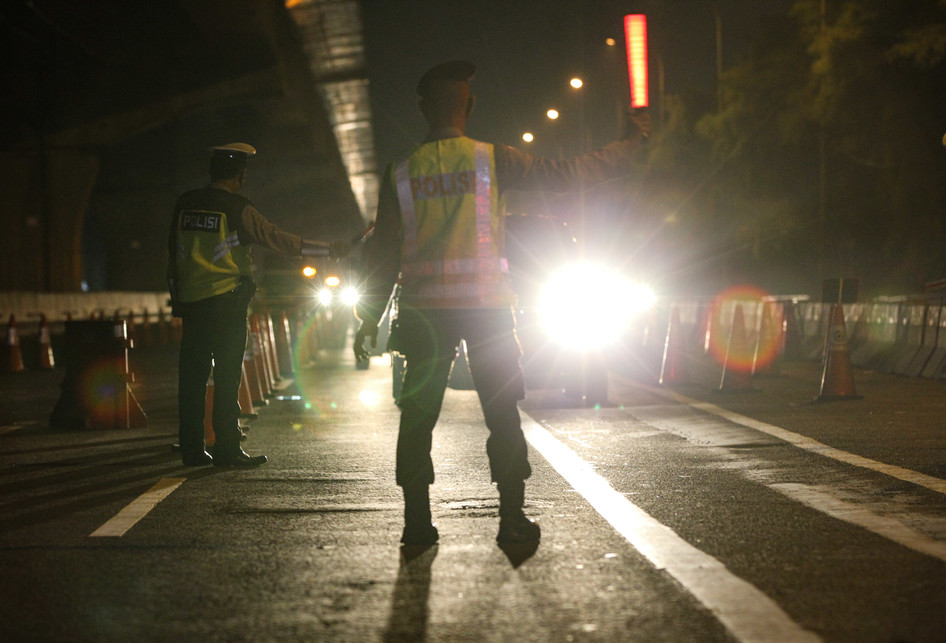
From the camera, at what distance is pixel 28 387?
53.9 ft

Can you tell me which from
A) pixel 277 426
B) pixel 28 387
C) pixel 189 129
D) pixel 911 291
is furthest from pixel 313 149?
pixel 277 426

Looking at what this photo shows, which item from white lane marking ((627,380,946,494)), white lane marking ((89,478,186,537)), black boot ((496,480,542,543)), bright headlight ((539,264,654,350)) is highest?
bright headlight ((539,264,654,350))

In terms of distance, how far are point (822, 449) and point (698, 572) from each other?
13.3ft

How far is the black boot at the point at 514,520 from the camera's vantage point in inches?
209

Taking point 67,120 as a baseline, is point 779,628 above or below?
below

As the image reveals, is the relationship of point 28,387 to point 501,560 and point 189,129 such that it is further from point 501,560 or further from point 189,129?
point 189,129

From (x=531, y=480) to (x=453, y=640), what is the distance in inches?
131

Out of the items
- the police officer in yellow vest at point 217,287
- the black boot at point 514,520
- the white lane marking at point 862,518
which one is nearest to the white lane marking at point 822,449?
the white lane marking at point 862,518

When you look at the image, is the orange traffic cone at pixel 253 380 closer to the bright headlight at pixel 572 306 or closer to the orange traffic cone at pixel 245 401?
the orange traffic cone at pixel 245 401

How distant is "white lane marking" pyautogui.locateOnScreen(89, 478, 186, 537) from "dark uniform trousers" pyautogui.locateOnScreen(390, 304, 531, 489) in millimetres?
1410

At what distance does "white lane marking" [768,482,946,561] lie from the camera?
5129 millimetres

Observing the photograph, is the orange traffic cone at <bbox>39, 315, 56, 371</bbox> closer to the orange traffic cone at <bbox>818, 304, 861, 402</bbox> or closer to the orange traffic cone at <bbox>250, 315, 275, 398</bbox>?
the orange traffic cone at <bbox>250, 315, 275, 398</bbox>

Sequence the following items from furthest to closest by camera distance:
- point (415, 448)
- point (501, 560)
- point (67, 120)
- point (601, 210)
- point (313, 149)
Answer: point (313, 149)
point (67, 120)
point (601, 210)
point (415, 448)
point (501, 560)

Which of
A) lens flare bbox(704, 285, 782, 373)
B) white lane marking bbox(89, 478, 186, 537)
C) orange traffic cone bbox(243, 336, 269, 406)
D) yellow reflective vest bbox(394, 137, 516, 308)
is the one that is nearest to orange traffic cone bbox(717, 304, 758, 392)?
lens flare bbox(704, 285, 782, 373)
